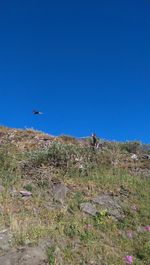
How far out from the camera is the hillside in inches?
386

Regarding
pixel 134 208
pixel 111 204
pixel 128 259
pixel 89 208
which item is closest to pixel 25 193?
pixel 89 208

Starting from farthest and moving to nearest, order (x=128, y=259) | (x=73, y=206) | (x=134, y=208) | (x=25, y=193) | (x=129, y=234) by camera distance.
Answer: (x=134, y=208), (x=25, y=193), (x=73, y=206), (x=129, y=234), (x=128, y=259)

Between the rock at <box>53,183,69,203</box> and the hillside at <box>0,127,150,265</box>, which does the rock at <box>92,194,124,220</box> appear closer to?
the hillside at <box>0,127,150,265</box>

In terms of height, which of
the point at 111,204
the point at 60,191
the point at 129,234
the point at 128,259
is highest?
the point at 60,191

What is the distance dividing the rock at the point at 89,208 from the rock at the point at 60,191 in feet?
1.99

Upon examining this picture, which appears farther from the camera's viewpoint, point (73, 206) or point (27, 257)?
point (73, 206)

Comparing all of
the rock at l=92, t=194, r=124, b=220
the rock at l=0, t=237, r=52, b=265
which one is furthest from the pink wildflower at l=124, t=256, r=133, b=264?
the rock at l=92, t=194, r=124, b=220

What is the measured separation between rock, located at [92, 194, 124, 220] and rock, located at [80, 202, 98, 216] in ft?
1.11

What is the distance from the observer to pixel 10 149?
1650 centimetres

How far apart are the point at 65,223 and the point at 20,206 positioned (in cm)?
142

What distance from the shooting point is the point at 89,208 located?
39.5 feet

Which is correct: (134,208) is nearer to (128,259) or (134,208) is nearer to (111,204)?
(111,204)

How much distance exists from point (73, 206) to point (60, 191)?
96cm

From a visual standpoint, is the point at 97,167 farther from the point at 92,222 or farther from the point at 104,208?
the point at 92,222
